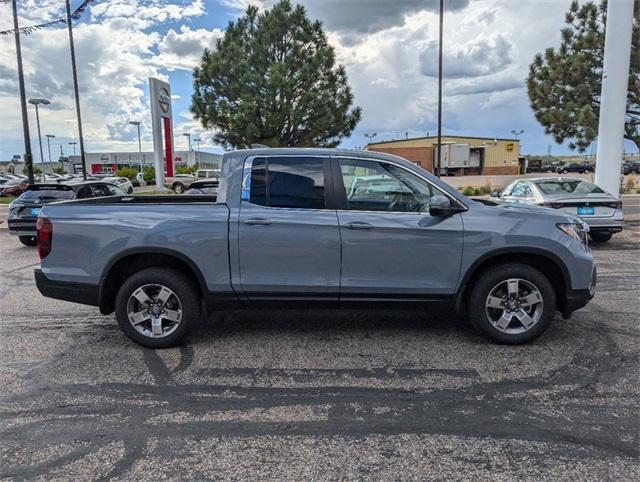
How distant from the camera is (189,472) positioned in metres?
2.65

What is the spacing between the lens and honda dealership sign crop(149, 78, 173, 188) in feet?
91.6

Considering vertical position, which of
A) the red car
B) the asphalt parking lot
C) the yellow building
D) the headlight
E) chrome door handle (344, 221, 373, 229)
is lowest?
the asphalt parking lot

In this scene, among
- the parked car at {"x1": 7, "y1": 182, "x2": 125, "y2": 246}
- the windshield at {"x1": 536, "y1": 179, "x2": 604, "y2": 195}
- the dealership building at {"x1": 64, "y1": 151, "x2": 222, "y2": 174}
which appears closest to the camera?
the windshield at {"x1": 536, "y1": 179, "x2": 604, "y2": 195}

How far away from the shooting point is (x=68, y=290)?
444 centimetres

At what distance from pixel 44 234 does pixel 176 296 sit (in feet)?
4.52

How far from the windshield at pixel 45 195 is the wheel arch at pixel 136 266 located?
7.33 meters

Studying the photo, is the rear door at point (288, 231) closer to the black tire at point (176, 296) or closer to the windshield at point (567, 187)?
the black tire at point (176, 296)

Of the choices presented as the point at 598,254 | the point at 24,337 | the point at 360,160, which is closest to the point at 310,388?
the point at 360,160

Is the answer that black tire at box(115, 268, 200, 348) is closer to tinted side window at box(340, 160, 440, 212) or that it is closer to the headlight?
tinted side window at box(340, 160, 440, 212)

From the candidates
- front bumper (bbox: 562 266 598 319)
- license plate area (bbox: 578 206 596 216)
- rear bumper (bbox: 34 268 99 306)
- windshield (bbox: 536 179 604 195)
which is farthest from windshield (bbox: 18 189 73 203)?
license plate area (bbox: 578 206 596 216)

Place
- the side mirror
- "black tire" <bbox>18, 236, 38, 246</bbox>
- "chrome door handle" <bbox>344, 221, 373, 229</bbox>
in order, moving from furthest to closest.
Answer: "black tire" <bbox>18, 236, 38, 246</bbox>, "chrome door handle" <bbox>344, 221, 373, 229</bbox>, the side mirror

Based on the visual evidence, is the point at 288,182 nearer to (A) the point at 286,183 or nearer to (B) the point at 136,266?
(A) the point at 286,183

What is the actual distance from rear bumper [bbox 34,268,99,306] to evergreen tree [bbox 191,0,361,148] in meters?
19.3

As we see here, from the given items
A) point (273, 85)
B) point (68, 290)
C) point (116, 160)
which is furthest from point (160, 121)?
point (116, 160)
